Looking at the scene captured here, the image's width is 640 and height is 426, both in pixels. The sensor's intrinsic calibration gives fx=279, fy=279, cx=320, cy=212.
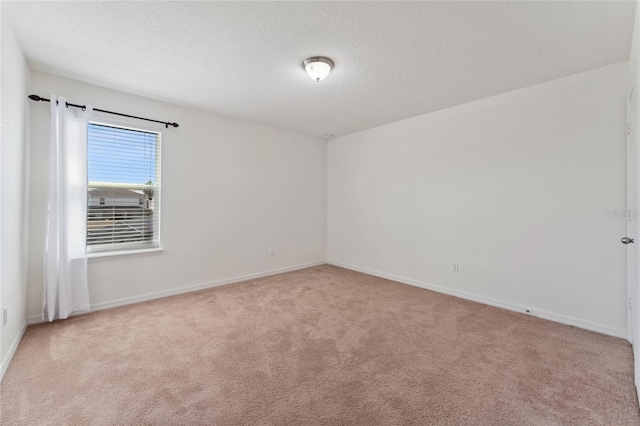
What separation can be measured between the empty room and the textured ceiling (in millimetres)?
22

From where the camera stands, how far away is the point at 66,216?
9.31 feet

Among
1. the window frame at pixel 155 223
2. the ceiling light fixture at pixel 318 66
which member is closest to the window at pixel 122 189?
the window frame at pixel 155 223

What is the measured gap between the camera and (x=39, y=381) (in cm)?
187

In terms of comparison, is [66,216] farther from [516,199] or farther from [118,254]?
[516,199]

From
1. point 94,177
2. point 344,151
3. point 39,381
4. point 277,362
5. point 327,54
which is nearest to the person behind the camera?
point 39,381

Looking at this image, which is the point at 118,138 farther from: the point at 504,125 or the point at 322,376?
the point at 504,125

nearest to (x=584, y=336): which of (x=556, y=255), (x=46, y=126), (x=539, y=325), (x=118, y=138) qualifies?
(x=539, y=325)

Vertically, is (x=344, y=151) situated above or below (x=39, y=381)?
above

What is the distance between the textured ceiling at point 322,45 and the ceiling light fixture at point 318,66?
6cm

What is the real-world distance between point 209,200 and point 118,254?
1.26 meters

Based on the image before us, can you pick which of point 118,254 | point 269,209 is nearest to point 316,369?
point 118,254

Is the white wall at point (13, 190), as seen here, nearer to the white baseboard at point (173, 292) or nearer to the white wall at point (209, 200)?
the white wall at point (209, 200)

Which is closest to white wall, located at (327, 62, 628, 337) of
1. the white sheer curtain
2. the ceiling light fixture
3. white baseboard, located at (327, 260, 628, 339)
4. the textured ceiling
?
white baseboard, located at (327, 260, 628, 339)

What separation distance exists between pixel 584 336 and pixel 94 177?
17.1 ft
